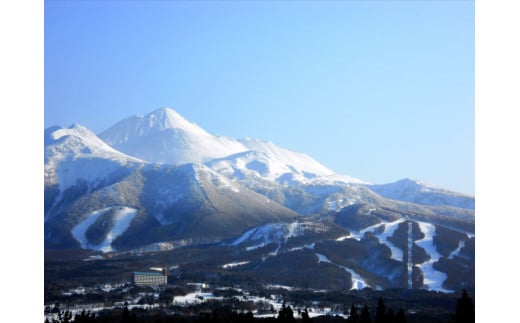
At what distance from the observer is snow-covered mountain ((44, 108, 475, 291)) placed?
240 feet

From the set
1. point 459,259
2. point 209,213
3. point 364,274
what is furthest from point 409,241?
point 209,213

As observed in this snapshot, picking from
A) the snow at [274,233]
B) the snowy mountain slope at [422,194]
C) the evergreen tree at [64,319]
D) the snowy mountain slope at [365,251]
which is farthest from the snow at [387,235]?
the evergreen tree at [64,319]

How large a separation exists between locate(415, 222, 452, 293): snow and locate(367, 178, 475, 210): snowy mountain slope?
3717cm

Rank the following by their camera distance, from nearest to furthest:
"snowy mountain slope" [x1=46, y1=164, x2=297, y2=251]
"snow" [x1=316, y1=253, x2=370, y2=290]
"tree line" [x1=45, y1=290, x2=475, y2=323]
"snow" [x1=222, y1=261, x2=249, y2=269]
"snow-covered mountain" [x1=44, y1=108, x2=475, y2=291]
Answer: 1. "tree line" [x1=45, y1=290, x2=475, y2=323]
2. "snow" [x1=316, y1=253, x2=370, y2=290]
3. "snow" [x1=222, y1=261, x2=249, y2=269]
4. "snow-covered mountain" [x1=44, y1=108, x2=475, y2=291]
5. "snowy mountain slope" [x1=46, y1=164, x2=297, y2=251]

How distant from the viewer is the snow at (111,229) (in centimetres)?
9675

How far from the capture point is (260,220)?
10575 centimetres

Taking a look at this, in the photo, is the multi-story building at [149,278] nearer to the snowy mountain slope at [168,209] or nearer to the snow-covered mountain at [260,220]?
the snow-covered mountain at [260,220]

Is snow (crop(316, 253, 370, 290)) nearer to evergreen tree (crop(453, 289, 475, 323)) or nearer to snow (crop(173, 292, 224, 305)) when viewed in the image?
snow (crop(173, 292, 224, 305))

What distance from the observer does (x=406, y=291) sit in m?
58.7

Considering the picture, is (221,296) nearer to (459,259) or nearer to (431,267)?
(431,267)

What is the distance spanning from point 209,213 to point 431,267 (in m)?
41.3

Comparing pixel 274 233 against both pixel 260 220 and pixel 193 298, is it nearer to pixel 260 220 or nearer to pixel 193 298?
pixel 260 220

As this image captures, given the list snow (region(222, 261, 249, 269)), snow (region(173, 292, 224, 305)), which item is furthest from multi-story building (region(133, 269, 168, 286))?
snow (region(222, 261, 249, 269))

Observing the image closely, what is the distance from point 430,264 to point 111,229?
51.1 metres
